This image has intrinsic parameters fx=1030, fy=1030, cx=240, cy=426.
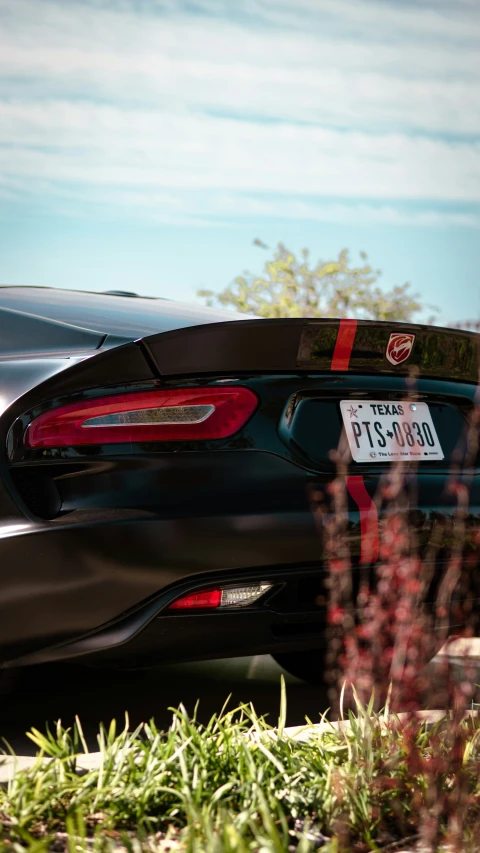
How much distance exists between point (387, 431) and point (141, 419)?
31.8 inches

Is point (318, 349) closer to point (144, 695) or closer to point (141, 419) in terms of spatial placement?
point (141, 419)

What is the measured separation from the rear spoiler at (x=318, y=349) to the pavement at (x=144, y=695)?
3.13 feet

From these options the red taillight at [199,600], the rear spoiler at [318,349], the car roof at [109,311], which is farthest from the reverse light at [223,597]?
the car roof at [109,311]

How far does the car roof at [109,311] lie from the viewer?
3.05 meters

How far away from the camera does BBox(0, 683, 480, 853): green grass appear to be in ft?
6.84

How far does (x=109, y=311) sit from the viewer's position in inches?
134

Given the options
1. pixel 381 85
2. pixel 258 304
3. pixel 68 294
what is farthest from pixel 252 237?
pixel 68 294

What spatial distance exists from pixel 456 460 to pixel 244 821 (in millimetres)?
1512

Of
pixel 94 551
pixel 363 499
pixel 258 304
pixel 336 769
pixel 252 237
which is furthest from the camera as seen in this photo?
pixel 258 304

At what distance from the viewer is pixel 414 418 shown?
321cm

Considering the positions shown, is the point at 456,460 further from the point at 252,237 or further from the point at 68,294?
the point at 252,237

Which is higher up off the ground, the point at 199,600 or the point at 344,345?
the point at 344,345

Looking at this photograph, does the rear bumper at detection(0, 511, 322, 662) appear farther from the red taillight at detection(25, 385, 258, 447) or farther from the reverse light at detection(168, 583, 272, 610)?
the red taillight at detection(25, 385, 258, 447)

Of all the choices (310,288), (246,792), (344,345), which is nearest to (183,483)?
(344,345)
